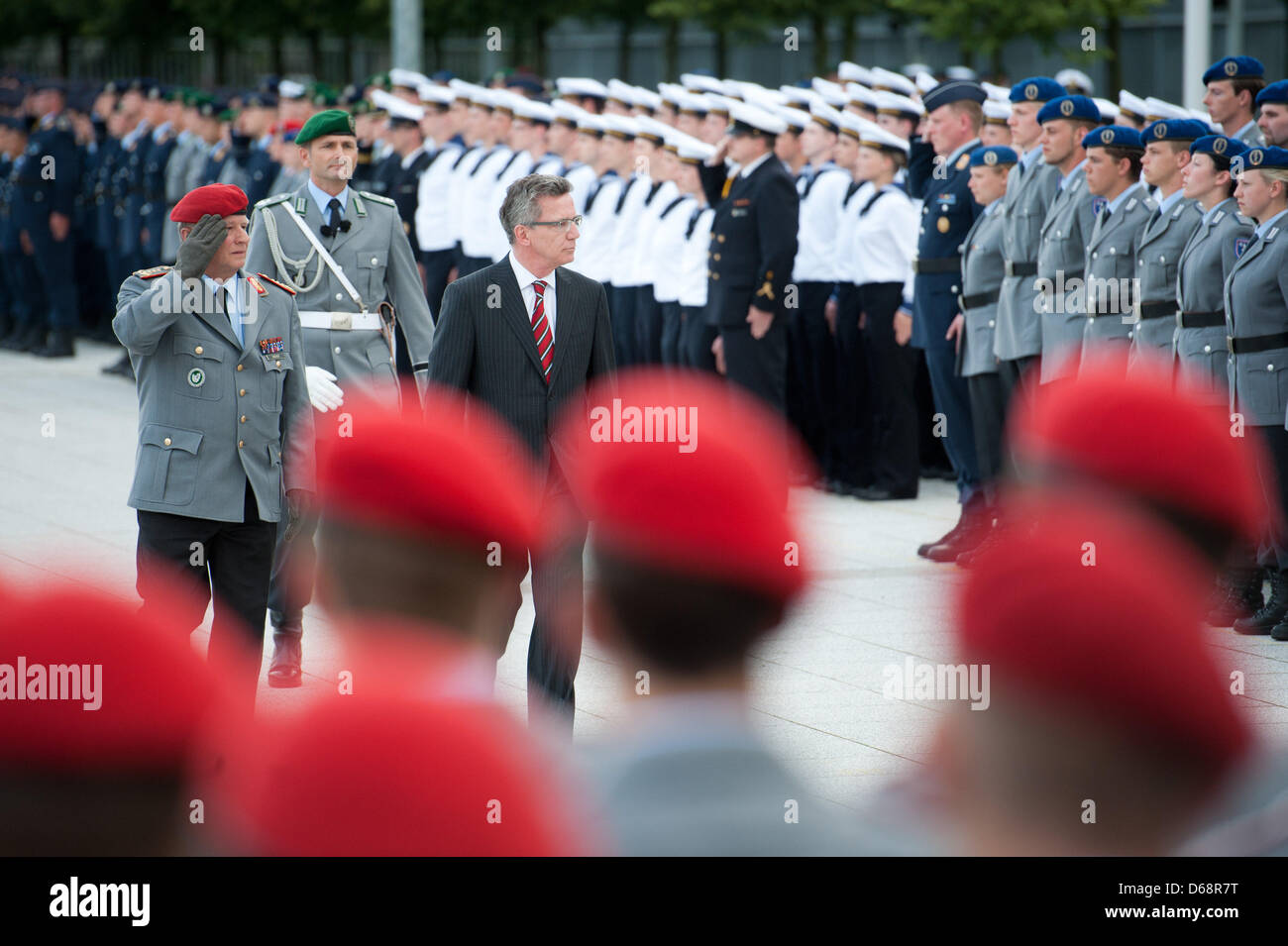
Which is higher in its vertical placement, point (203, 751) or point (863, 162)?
point (863, 162)

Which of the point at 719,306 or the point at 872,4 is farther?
the point at 872,4

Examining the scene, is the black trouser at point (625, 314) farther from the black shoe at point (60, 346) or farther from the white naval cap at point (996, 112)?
the black shoe at point (60, 346)

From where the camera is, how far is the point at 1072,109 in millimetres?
9195

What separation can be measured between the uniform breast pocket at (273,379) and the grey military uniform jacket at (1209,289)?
3.91 m

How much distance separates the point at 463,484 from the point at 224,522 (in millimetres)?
3892

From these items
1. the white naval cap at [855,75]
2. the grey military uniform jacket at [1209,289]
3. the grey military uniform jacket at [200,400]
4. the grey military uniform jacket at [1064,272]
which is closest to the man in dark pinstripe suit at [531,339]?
the grey military uniform jacket at [200,400]

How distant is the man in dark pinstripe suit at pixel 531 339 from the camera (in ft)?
19.2

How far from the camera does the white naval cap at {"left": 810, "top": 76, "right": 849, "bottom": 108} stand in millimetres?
13539

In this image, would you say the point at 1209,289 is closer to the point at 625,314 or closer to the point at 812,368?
the point at 812,368

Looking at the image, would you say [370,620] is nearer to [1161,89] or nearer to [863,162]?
[863,162]

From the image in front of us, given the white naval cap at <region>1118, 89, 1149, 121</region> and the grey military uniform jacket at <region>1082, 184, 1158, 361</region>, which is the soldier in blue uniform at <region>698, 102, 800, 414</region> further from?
the grey military uniform jacket at <region>1082, 184, 1158, 361</region>

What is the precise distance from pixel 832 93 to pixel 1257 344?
650cm
